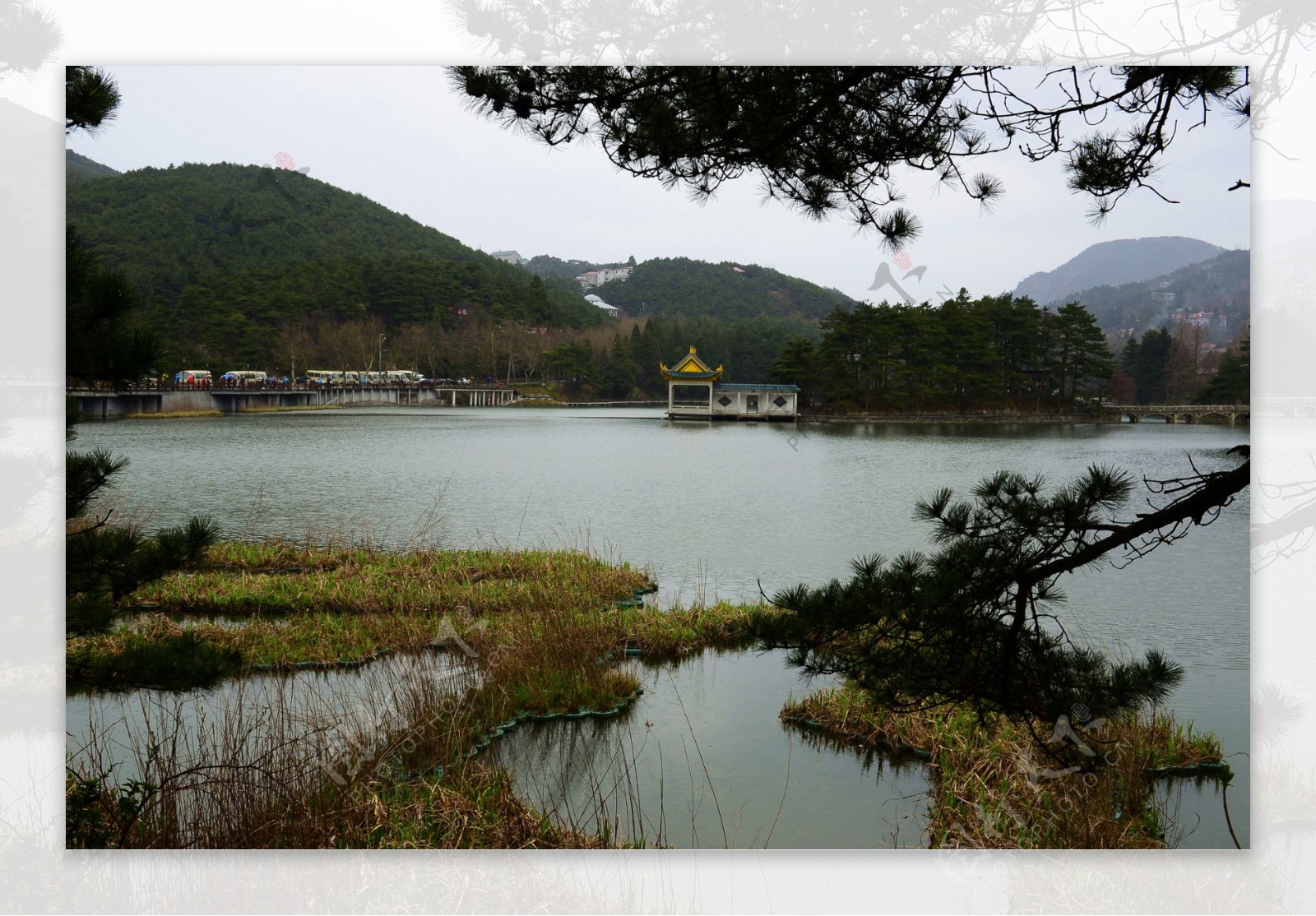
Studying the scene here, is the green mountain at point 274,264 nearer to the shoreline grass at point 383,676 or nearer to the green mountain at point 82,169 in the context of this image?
the green mountain at point 82,169

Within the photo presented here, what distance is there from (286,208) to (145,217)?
131 cm

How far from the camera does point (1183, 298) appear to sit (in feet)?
12.0

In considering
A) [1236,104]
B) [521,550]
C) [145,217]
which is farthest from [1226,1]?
[145,217]

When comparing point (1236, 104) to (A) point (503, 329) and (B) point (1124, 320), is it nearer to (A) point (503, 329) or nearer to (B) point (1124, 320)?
(B) point (1124, 320)

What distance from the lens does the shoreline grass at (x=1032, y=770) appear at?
2.46 m

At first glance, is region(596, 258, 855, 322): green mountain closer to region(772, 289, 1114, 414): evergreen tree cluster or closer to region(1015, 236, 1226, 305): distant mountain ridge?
region(772, 289, 1114, 414): evergreen tree cluster

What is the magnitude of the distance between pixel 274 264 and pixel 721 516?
4.49 metres

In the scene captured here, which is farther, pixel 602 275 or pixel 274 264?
pixel 602 275

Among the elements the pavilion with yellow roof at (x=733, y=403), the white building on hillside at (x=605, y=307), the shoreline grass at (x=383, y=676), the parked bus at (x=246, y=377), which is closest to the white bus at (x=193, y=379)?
the parked bus at (x=246, y=377)

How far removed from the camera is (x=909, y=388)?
29.9 feet

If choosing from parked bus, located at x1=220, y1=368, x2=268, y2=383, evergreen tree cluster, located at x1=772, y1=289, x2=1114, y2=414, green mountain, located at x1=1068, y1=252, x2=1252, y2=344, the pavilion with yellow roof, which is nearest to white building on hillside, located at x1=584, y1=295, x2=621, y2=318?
evergreen tree cluster, located at x1=772, y1=289, x2=1114, y2=414

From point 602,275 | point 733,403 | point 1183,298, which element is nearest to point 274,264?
point 602,275

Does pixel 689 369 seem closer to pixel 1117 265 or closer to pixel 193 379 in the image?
pixel 193 379

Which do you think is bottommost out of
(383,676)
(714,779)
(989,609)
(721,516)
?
(714,779)
